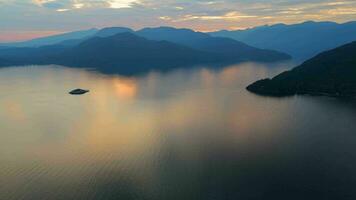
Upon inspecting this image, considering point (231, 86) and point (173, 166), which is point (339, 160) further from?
point (231, 86)

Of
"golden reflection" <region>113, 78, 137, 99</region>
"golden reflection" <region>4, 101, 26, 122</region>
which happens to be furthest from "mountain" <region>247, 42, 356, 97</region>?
"golden reflection" <region>4, 101, 26, 122</region>

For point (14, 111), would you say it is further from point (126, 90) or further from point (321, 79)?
point (321, 79)

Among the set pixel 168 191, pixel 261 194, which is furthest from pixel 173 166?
pixel 261 194

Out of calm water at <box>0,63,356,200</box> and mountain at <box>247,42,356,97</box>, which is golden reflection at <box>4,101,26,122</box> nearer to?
calm water at <box>0,63,356,200</box>

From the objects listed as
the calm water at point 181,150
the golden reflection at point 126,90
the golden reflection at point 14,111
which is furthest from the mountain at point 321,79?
the golden reflection at point 14,111

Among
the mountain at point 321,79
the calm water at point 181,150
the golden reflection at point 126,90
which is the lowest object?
the golden reflection at point 126,90

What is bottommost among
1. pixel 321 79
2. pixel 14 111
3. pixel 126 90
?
pixel 126 90

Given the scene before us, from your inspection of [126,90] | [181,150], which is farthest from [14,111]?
[181,150]

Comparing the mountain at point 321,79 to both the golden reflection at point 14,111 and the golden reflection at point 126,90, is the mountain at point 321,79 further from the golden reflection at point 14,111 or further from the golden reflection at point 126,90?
the golden reflection at point 14,111
